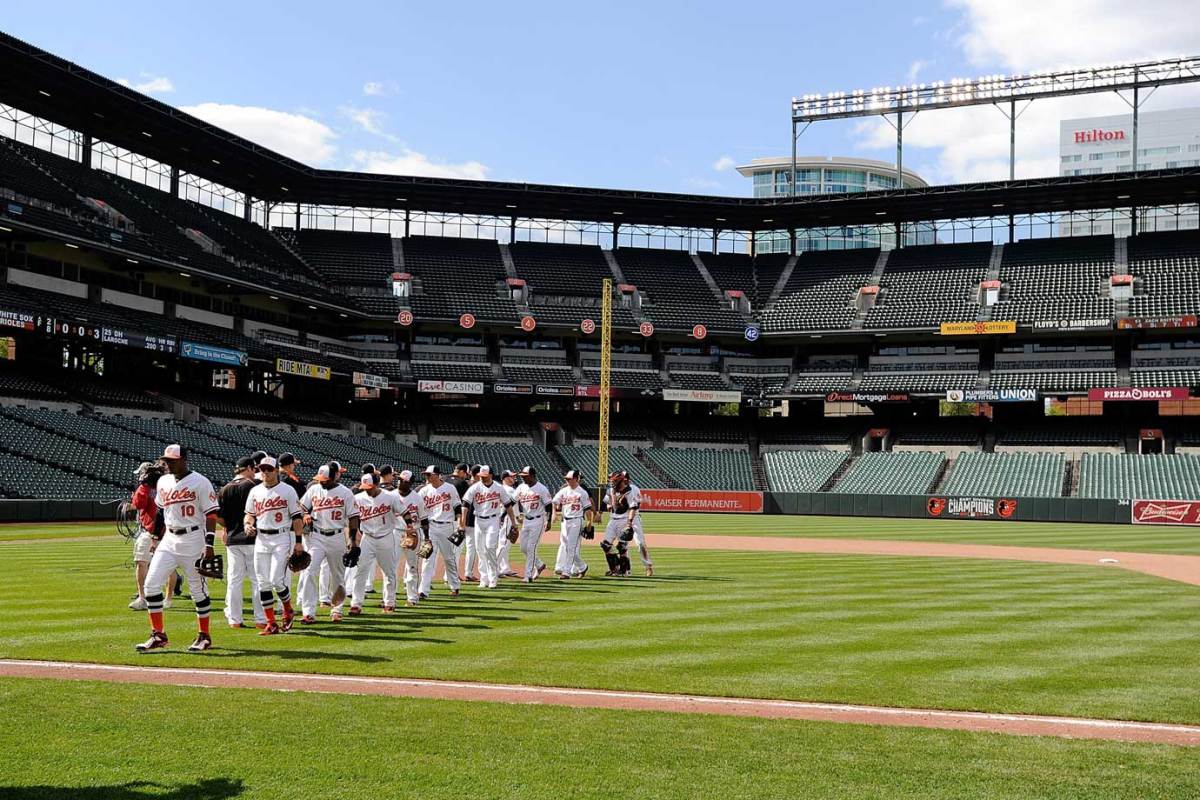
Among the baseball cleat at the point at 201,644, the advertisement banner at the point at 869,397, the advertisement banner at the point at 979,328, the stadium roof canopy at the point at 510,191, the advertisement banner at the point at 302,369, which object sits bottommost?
the baseball cleat at the point at 201,644

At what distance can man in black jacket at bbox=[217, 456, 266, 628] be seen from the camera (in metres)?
12.9

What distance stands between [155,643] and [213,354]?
4497 centimetres

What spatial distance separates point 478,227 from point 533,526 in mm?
58717

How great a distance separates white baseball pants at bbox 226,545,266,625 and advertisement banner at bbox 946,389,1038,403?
56.7 m

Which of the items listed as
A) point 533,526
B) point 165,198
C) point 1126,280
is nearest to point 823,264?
point 1126,280

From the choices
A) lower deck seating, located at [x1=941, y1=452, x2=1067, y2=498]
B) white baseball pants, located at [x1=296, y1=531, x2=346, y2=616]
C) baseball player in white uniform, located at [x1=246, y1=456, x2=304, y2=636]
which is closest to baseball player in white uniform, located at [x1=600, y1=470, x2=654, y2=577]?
white baseball pants, located at [x1=296, y1=531, x2=346, y2=616]

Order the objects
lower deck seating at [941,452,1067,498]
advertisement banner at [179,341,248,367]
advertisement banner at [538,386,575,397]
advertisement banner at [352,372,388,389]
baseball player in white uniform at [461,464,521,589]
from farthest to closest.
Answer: advertisement banner at [538,386,575,397] < advertisement banner at [352,372,388,389] < lower deck seating at [941,452,1067,498] < advertisement banner at [179,341,248,367] < baseball player in white uniform at [461,464,521,589]

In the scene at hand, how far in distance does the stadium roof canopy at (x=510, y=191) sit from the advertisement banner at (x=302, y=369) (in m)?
13.2

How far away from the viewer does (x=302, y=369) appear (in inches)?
2345

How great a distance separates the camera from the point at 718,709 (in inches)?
372

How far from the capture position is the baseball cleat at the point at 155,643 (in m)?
11.5

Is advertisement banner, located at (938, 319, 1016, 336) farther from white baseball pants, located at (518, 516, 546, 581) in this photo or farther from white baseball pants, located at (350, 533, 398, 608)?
white baseball pants, located at (350, 533, 398, 608)

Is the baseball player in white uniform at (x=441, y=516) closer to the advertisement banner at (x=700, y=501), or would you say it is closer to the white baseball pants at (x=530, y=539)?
the white baseball pants at (x=530, y=539)

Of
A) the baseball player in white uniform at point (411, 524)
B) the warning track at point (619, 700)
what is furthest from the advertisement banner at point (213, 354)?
the warning track at point (619, 700)
